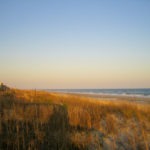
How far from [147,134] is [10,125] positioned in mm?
3615

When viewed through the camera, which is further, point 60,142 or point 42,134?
point 42,134

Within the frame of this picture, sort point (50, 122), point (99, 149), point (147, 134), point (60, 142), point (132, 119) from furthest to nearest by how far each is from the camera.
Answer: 1. point (132, 119)
2. point (50, 122)
3. point (147, 134)
4. point (60, 142)
5. point (99, 149)

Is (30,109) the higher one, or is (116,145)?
(30,109)

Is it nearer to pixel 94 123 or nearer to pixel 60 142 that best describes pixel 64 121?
pixel 94 123

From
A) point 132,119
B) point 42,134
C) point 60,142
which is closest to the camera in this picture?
point 60,142

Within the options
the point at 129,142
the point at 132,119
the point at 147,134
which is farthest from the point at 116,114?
the point at 129,142

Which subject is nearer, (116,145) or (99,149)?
(99,149)

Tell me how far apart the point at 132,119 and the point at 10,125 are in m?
3.86

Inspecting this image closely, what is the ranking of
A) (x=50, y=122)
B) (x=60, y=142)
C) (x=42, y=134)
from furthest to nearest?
(x=50, y=122) < (x=42, y=134) < (x=60, y=142)

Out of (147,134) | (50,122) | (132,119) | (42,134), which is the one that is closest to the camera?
(42,134)

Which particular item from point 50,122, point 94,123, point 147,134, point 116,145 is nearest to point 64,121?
point 50,122

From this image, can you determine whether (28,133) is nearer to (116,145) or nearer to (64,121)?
(64,121)

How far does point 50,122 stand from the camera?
5.66 m

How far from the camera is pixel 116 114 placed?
720 centimetres
